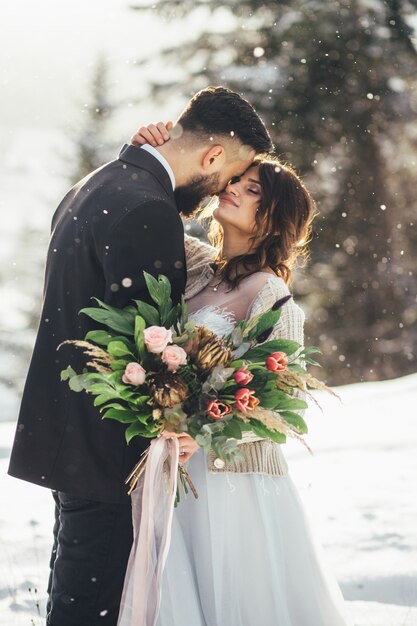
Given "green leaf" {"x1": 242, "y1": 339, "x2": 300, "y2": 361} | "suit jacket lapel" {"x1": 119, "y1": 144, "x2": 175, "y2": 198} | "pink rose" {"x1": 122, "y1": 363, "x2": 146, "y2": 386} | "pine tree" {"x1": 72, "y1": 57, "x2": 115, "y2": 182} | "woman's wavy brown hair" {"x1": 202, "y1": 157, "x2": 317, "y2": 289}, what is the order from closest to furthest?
"pink rose" {"x1": 122, "y1": 363, "x2": 146, "y2": 386}, "green leaf" {"x1": 242, "y1": 339, "x2": 300, "y2": 361}, "suit jacket lapel" {"x1": 119, "y1": 144, "x2": 175, "y2": 198}, "woman's wavy brown hair" {"x1": 202, "y1": 157, "x2": 317, "y2": 289}, "pine tree" {"x1": 72, "y1": 57, "x2": 115, "y2": 182}

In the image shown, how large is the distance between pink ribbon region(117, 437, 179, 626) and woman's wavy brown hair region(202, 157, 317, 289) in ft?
3.57

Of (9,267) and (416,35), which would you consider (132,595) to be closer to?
(416,35)

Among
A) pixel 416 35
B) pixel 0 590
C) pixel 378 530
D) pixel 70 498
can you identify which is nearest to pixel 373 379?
pixel 416 35

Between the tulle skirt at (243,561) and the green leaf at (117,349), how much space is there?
807mm

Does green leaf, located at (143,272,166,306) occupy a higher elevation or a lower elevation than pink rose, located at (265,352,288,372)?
higher

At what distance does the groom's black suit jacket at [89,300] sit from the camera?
8.90 ft

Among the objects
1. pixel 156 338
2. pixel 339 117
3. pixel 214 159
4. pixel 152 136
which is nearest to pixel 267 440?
pixel 156 338

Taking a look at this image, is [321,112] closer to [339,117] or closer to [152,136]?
[339,117]

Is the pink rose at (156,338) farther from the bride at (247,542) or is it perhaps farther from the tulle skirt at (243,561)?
the tulle skirt at (243,561)

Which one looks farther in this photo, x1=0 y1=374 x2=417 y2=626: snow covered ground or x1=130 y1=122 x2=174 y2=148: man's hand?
x1=0 y1=374 x2=417 y2=626: snow covered ground

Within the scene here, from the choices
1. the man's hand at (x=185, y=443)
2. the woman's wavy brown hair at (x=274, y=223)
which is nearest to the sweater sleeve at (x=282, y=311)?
the woman's wavy brown hair at (x=274, y=223)

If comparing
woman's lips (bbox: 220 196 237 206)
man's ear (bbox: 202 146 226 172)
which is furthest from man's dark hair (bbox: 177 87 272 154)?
woman's lips (bbox: 220 196 237 206)

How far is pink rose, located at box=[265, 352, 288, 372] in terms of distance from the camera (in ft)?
8.48

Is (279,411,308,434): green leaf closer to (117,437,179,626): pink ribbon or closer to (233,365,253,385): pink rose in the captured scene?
(233,365,253,385): pink rose
